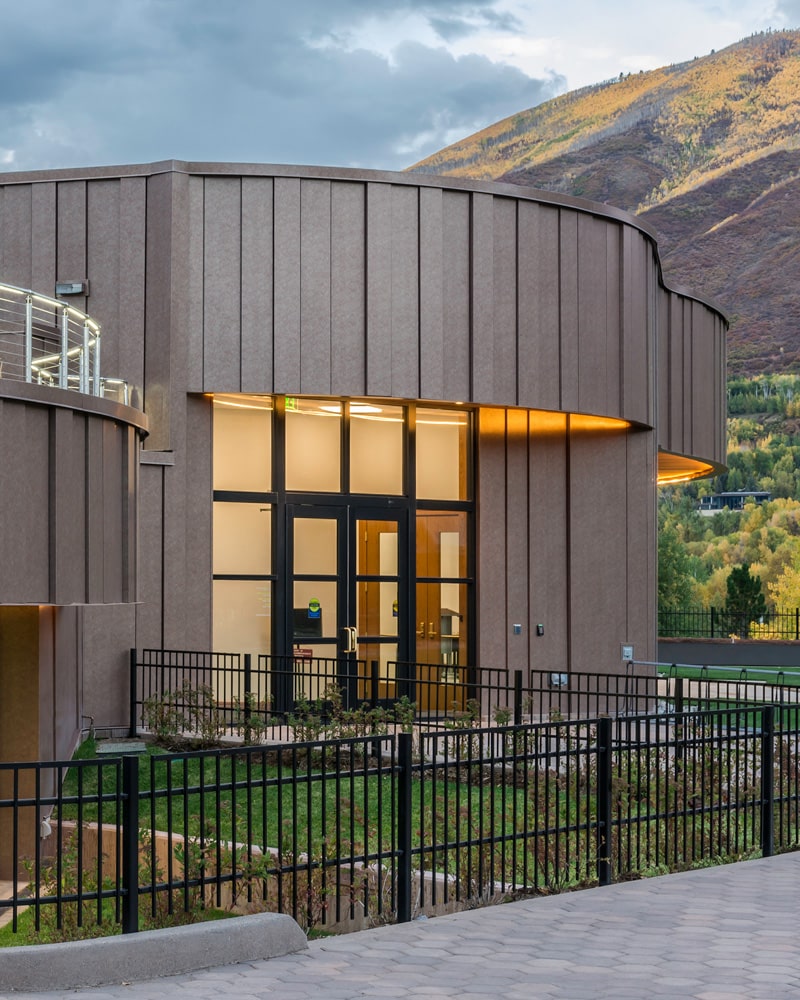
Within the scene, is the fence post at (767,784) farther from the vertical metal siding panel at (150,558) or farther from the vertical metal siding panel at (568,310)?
the vertical metal siding panel at (150,558)

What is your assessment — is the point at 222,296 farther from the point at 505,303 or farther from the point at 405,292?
the point at 505,303

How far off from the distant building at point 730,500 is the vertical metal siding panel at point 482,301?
3592 inches

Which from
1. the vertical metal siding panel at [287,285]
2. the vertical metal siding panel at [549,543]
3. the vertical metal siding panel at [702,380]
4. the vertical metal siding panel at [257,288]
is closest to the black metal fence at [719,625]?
the vertical metal siding panel at [702,380]

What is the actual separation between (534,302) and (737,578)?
109ft

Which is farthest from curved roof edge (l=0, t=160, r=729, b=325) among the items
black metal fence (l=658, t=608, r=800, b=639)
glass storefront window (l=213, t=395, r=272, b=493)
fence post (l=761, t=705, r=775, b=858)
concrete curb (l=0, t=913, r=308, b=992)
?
black metal fence (l=658, t=608, r=800, b=639)

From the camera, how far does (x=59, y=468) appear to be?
1134 cm

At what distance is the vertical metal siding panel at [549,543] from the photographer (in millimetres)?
22406

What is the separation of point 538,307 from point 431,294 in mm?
1862

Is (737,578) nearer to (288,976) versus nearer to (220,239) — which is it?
(220,239)

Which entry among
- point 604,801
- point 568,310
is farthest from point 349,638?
point 604,801

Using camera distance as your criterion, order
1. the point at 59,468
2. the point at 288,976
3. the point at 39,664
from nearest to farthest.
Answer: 1. the point at 288,976
2. the point at 59,468
3. the point at 39,664

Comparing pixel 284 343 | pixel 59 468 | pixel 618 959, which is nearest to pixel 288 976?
pixel 618 959

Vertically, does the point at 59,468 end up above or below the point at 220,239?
below

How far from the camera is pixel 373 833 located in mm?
12562
